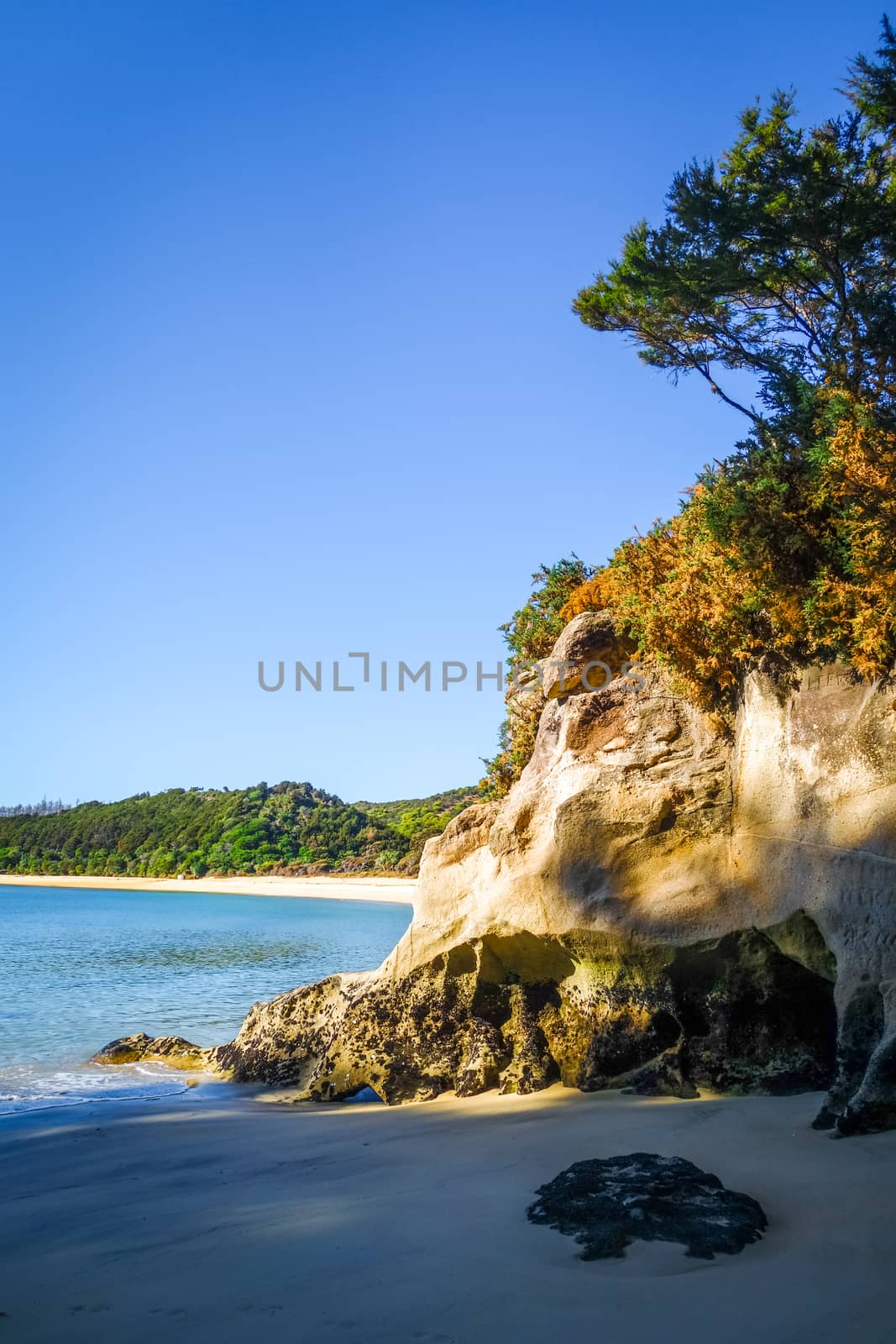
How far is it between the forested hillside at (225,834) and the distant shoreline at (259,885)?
2.44m

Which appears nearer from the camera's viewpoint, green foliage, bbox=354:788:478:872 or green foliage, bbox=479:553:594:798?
green foliage, bbox=479:553:594:798

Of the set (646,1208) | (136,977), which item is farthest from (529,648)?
(136,977)

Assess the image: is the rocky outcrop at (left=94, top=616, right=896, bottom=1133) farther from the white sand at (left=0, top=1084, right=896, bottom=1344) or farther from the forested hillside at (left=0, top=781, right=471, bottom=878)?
the forested hillside at (left=0, top=781, right=471, bottom=878)

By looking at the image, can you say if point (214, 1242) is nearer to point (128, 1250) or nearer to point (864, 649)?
point (128, 1250)

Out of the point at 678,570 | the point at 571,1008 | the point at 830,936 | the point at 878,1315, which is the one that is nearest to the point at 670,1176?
the point at 878,1315

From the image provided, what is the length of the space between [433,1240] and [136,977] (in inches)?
946

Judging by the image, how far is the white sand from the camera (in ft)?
14.3

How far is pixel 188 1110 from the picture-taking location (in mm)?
11266

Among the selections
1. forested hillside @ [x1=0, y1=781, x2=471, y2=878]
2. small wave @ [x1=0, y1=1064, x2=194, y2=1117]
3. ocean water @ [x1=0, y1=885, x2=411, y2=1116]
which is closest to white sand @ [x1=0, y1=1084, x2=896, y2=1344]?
small wave @ [x1=0, y1=1064, x2=194, y2=1117]

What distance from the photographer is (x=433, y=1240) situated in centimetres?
552

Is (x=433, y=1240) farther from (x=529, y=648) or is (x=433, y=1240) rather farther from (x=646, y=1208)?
(x=529, y=648)

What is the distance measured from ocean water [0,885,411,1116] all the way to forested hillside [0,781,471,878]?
2915cm

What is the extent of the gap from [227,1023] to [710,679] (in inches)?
568

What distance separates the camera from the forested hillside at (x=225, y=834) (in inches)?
3698
